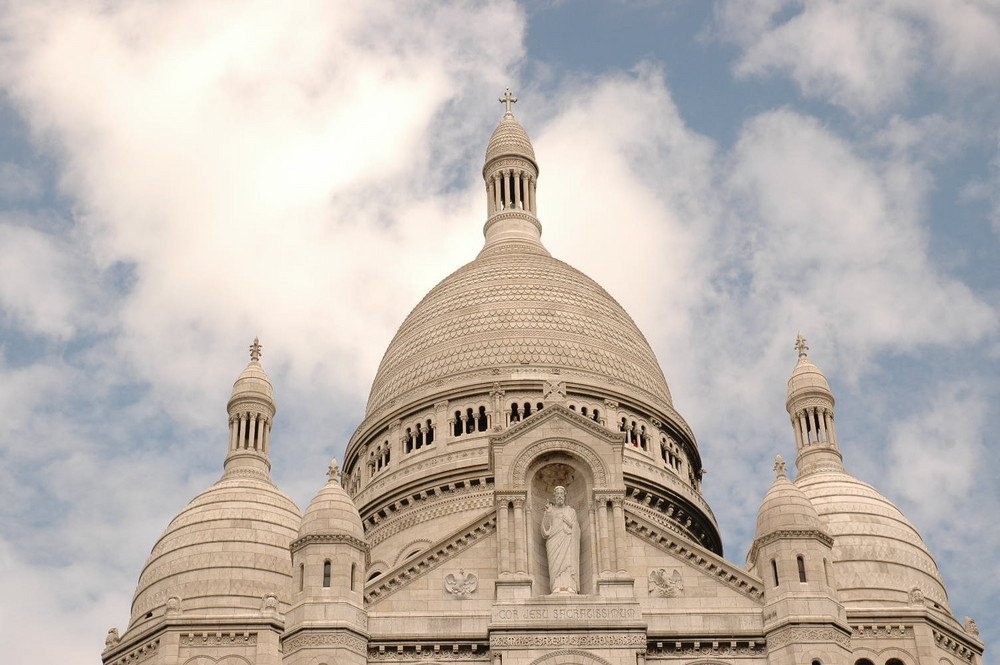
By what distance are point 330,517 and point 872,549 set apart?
1982cm

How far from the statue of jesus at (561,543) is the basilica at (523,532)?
0.19 ft

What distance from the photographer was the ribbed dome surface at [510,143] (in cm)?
7925

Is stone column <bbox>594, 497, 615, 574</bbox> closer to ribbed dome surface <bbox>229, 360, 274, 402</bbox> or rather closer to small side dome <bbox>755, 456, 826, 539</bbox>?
small side dome <bbox>755, 456, 826, 539</bbox>

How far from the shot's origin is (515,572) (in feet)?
143

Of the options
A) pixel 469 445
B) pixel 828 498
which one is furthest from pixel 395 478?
pixel 828 498

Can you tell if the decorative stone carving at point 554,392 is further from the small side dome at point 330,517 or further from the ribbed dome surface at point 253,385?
the ribbed dome surface at point 253,385

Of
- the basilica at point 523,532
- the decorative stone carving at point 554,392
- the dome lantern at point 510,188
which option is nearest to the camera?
the basilica at point 523,532

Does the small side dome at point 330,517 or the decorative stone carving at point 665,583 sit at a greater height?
the small side dome at point 330,517

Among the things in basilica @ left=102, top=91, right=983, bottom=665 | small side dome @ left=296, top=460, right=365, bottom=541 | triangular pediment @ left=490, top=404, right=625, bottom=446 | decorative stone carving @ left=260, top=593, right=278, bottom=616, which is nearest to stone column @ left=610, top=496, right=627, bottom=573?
basilica @ left=102, top=91, right=983, bottom=665

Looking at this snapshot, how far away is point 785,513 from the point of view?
4406 centimetres

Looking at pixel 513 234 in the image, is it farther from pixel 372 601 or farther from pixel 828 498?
pixel 372 601

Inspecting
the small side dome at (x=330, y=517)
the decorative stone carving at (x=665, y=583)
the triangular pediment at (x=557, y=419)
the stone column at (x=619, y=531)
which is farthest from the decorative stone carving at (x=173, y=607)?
the decorative stone carving at (x=665, y=583)

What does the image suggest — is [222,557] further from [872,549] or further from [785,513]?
[872,549]

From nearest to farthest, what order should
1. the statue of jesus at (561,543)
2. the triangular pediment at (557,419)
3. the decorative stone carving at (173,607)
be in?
the statue of jesus at (561,543), the triangular pediment at (557,419), the decorative stone carving at (173,607)
